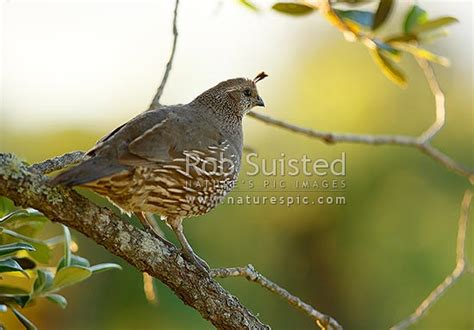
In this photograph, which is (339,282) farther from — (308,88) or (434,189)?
(308,88)

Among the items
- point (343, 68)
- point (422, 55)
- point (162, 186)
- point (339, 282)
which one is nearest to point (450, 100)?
point (343, 68)

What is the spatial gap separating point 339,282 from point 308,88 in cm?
291

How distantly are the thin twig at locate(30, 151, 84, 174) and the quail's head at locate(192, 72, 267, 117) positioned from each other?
1.09 metres

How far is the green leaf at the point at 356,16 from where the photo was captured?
3.67 metres

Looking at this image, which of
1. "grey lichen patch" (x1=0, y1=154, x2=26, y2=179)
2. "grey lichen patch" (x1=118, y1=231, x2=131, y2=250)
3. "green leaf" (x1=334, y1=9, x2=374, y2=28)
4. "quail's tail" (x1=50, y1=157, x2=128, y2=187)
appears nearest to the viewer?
"grey lichen patch" (x1=0, y1=154, x2=26, y2=179)

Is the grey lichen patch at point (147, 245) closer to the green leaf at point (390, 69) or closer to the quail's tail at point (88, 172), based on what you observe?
the quail's tail at point (88, 172)

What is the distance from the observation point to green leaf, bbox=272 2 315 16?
3777mm

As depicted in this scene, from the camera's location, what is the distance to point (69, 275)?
3.34m

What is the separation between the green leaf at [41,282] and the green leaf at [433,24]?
80.7 inches

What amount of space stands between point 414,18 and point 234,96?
120 centimetres

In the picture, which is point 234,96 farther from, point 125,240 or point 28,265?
point 125,240

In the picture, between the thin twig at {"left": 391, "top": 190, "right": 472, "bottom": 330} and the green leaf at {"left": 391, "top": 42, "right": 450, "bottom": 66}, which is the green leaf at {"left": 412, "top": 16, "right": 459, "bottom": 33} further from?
the thin twig at {"left": 391, "top": 190, "right": 472, "bottom": 330}

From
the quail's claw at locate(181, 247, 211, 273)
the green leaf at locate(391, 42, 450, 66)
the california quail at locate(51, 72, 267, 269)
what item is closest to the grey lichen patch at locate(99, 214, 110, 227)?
the california quail at locate(51, 72, 267, 269)

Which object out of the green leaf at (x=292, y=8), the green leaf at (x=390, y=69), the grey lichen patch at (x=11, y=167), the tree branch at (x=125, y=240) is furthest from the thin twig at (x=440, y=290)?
the grey lichen patch at (x=11, y=167)
